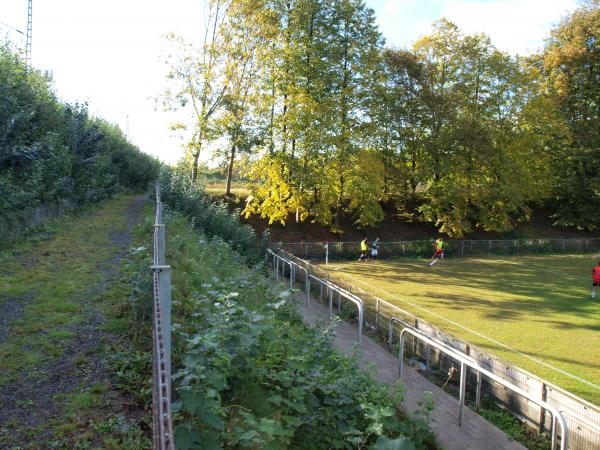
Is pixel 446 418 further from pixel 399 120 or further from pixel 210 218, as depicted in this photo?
pixel 399 120

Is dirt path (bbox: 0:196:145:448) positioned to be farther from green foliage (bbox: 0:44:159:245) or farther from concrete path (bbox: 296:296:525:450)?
concrete path (bbox: 296:296:525:450)

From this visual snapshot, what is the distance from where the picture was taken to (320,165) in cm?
2978

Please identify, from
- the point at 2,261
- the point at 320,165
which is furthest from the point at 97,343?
the point at 320,165

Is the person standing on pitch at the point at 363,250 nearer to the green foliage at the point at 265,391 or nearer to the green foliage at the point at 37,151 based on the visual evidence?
the green foliage at the point at 37,151

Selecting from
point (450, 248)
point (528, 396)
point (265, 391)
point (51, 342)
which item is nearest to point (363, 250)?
point (450, 248)

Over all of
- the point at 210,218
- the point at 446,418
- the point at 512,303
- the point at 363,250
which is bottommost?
the point at 512,303

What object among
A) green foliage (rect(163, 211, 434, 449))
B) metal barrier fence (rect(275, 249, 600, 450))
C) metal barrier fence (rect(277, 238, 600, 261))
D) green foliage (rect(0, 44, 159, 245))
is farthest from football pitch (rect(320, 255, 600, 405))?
green foliage (rect(0, 44, 159, 245))

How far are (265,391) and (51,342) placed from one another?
317cm

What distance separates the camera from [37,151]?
15.3 meters

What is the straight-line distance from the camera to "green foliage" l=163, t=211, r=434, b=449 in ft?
11.2

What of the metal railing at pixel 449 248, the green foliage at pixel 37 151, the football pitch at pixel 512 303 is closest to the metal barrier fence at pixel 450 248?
the metal railing at pixel 449 248

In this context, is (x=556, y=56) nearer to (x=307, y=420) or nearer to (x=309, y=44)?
(x=309, y=44)

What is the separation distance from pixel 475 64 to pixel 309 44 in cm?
1290

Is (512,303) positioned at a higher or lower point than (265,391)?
lower
